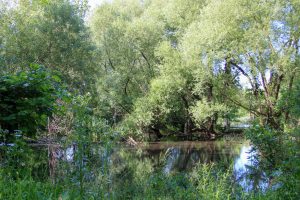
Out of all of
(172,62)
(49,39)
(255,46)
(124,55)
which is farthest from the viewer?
(124,55)

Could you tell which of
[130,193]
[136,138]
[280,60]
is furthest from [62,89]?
[136,138]

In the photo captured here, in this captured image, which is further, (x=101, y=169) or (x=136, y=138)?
(x=136, y=138)

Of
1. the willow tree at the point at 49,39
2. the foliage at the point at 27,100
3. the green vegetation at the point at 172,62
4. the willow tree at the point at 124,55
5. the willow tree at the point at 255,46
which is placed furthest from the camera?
the willow tree at the point at 124,55

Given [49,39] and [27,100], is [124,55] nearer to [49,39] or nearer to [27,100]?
[49,39]

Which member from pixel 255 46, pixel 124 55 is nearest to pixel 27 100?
pixel 255 46

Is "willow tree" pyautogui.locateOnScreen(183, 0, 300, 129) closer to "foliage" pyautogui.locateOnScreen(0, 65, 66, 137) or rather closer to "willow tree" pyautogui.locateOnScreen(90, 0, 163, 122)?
"willow tree" pyautogui.locateOnScreen(90, 0, 163, 122)

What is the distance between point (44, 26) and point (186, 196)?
63.4 feet

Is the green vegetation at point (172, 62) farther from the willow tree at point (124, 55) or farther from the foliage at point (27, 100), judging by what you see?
the foliage at point (27, 100)

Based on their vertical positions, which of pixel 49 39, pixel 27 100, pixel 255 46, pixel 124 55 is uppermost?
pixel 124 55

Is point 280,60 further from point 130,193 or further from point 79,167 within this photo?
point 79,167

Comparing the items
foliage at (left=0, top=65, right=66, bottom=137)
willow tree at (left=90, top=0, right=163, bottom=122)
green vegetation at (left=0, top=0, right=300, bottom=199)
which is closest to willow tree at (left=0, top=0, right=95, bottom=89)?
green vegetation at (left=0, top=0, right=300, bottom=199)

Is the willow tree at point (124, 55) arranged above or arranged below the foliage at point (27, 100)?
above

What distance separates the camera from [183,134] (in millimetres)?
30266

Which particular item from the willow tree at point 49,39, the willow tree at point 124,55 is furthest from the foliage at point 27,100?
the willow tree at point 124,55
